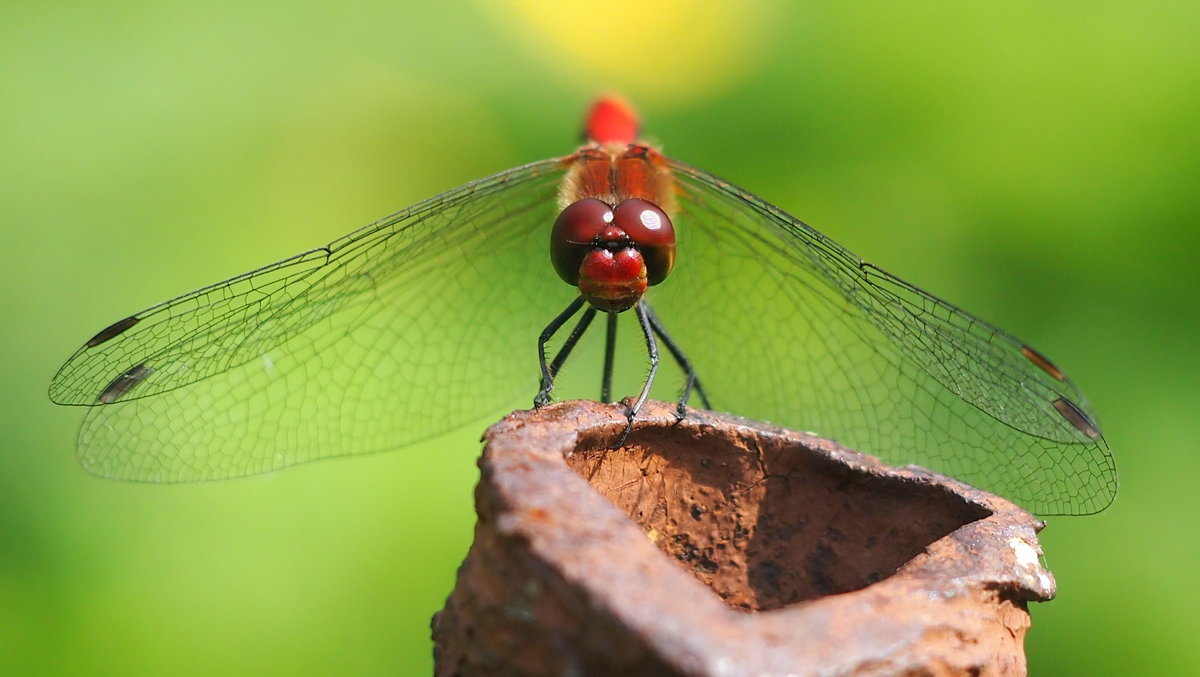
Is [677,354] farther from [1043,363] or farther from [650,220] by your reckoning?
[1043,363]

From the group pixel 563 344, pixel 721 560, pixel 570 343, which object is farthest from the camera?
pixel 563 344

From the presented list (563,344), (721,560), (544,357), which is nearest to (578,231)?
(544,357)

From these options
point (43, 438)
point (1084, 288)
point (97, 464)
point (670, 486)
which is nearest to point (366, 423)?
point (97, 464)

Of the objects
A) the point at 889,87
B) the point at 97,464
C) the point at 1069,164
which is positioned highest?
the point at 889,87

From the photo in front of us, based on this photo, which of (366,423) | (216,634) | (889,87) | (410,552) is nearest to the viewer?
(366,423)

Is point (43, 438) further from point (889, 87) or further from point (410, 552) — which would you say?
point (889, 87)

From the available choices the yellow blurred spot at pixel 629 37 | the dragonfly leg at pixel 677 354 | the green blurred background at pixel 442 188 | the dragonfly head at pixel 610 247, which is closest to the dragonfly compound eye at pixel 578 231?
the dragonfly head at pixel 610 247
